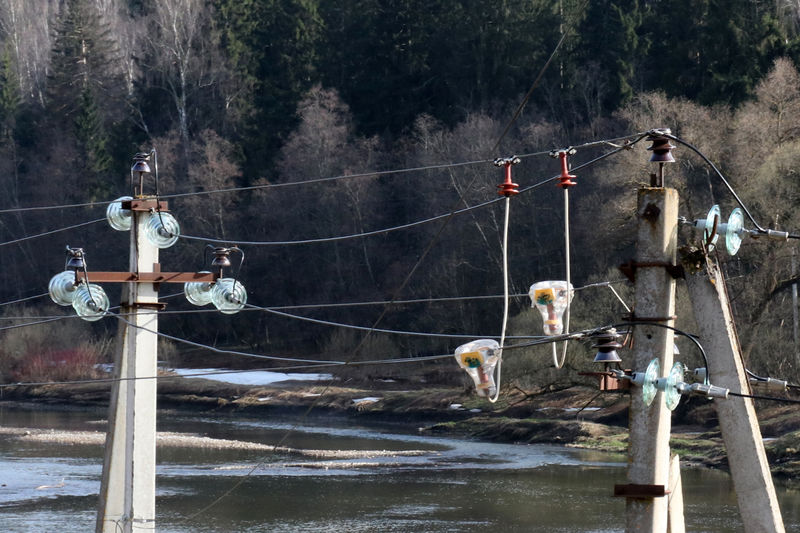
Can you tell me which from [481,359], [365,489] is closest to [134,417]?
[481,359]

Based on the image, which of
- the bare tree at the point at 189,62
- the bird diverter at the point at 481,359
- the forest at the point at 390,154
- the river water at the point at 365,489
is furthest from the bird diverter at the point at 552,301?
the bare tree at the point at 189,62

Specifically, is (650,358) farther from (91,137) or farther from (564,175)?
(91,137)

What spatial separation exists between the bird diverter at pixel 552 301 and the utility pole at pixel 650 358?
1.05m

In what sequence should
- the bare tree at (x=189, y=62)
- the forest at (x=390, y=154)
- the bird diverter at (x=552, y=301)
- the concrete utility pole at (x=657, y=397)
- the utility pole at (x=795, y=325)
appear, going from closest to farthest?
1. the concrete utility pole at (x=657, y=397)
2. the bird diverter at (x=552, y=301)
3. the utility pole at (x=795, y=325)
4. the forest at (x=390, y=154)
5. the bare tree at (x=189, y=62)

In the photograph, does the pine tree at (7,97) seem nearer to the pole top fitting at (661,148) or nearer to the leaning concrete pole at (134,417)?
the leaning concrete pole at (134,417)

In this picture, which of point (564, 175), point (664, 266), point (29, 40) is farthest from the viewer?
point (29, 40)

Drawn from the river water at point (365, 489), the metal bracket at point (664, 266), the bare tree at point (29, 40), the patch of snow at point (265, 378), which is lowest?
the metal bracket at point (664, 266)

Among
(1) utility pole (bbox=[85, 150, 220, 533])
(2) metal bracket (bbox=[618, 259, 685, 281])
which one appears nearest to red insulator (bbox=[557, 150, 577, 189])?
(2) metal bracket (bbox=[618, 259, 685, 281])

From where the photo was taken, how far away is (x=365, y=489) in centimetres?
2862

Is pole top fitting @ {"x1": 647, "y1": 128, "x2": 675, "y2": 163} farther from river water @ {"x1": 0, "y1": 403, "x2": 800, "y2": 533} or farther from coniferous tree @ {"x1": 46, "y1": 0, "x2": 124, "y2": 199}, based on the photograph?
coniferous tree @ {"x1": 46, "y1": 0, "x2": 124, "y2": 199}

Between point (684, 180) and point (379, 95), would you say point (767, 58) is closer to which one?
point (684, 180)

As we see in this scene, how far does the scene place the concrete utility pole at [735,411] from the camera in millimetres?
9039

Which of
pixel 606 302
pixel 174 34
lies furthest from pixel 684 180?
pixel 174 34

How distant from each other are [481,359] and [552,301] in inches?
31.3
